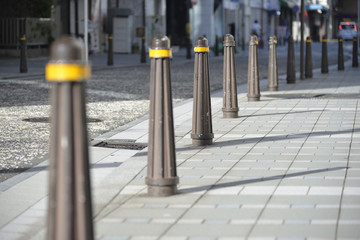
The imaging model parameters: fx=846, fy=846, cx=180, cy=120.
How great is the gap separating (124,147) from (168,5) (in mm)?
44443

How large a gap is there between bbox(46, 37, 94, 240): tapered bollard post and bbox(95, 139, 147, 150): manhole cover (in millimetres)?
4545

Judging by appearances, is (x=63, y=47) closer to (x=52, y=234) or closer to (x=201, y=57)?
(x=52, y=234)

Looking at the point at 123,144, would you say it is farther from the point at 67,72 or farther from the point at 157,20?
the point at 157,20

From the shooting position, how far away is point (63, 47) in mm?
3062

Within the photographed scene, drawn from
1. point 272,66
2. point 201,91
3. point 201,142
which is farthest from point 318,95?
point 201,91

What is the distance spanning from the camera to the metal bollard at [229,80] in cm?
911

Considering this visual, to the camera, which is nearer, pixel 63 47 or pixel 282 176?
pixel 63 47

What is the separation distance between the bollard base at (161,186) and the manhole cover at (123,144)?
2.43 meters

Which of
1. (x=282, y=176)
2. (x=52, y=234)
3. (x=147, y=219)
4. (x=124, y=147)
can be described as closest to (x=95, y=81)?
(x=124, y=147)

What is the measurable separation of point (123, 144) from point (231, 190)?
8.89 feet

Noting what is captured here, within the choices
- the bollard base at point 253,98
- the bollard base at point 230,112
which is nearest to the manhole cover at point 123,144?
the bollard base at point 230,112

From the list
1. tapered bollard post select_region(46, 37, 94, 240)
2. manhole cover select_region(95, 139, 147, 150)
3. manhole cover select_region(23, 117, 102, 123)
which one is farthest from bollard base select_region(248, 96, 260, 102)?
tapered bollard post select_region(46, 37, 94, 240)

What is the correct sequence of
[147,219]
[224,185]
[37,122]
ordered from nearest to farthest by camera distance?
[147,219] → [224,185] → [37,122]

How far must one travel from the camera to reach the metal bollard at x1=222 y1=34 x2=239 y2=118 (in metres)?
9.11
